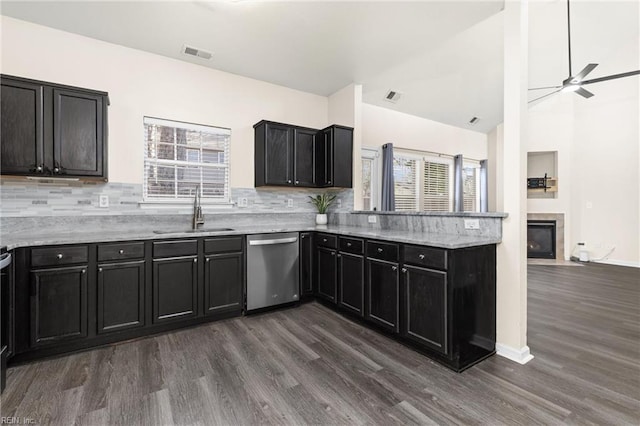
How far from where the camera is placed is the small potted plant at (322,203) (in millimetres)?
4270

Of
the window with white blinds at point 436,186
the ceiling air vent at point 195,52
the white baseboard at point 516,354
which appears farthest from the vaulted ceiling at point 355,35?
the white baseboard at point 516,354

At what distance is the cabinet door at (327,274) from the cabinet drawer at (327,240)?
6cm

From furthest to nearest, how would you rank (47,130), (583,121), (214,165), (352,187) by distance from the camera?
(583,121) < (352,187) < (214,165) < (47,130)

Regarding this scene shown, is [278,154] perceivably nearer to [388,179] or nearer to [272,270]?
[272,270]

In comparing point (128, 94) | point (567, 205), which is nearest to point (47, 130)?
point (128, 94)

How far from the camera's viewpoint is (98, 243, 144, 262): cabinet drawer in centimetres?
249

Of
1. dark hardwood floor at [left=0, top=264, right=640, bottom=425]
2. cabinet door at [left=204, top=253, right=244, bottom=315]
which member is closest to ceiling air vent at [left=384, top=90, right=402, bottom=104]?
cabinet door at [left=204, top=253, right=244, bottom=315]

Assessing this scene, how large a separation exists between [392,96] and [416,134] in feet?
4.39

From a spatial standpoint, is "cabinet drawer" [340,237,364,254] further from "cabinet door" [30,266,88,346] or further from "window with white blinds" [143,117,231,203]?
"cabinet door" [30,266,88,346]

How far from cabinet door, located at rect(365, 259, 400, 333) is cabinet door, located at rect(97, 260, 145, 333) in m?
2.12

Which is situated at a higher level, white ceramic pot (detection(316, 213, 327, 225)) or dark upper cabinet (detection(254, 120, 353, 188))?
dark upper cabinet (detection(254, 120, 353, 188))

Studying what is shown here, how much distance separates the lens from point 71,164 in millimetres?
2625

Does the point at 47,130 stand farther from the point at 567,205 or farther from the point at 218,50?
the point at 567,205

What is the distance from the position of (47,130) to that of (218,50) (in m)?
1.82
